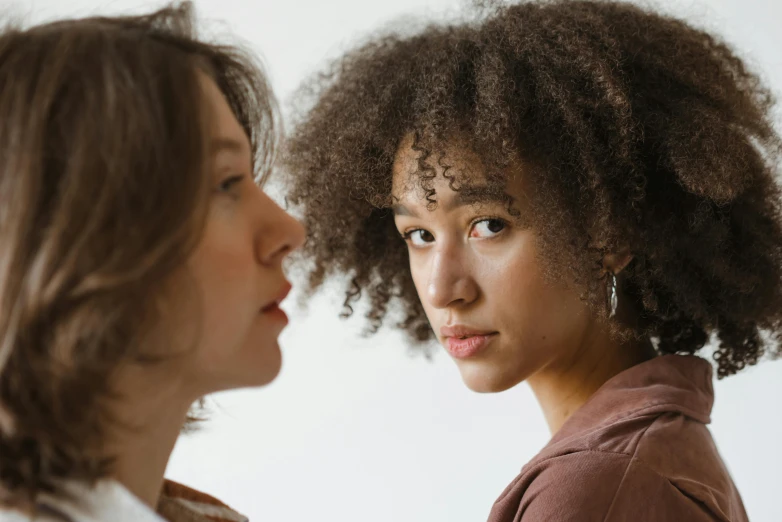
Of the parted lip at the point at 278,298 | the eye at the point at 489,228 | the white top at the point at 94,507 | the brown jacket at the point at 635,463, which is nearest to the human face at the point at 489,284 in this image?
the eye at the point at 489,228

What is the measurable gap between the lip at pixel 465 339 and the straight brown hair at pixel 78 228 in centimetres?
54

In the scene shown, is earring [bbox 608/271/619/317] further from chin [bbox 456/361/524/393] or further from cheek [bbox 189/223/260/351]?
cheek [bbox 189/223/260/351]

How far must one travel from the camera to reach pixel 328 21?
2309 mm

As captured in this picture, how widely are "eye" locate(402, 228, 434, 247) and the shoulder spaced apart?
389 millimetres

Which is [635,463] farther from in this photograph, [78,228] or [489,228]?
[78,228]

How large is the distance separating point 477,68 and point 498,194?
19 centimetres

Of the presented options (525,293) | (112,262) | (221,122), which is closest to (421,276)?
(525,293)

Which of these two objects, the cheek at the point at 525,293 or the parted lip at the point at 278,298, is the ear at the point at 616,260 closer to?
the cheek at the point at 525,293

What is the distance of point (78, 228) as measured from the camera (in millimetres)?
893

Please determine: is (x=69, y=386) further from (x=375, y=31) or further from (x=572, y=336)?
(x=375, y=31)

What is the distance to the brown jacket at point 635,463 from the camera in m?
1.20

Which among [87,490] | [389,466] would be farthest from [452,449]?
[87,490]

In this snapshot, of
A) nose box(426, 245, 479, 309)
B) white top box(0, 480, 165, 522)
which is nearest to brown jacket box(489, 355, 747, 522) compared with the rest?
nose box(426, 245, 479, 309)

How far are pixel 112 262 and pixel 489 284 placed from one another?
0.62 m
